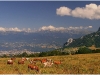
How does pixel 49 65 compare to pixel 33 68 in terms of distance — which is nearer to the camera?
pixel 33 68

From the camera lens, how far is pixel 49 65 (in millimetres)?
28297

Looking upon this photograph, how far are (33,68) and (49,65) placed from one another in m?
3.97

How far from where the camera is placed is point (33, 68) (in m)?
24.8
